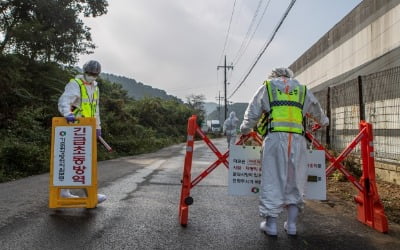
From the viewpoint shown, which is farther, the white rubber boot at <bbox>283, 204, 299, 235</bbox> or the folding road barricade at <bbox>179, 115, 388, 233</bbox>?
the folding road barricade at <bbox>179, 115, 388, 233</bbox>

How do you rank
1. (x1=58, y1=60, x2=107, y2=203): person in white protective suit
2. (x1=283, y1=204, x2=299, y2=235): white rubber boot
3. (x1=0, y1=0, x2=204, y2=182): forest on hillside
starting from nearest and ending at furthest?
(x1=283, y1=204, x2=299, y2=235): white rubber boot < (x1=58, y1=60, x2=107, y2=203): person in white protective suit < (x1=0, y1=0, x2=204, y2=182): forest on hillside

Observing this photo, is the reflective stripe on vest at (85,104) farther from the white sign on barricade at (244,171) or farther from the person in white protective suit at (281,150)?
the person in white protective suit at (281,150)

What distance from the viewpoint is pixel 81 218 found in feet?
16.4

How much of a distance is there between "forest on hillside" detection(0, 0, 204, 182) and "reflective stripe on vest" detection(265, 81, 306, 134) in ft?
23.2

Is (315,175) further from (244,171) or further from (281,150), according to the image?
(244,171)

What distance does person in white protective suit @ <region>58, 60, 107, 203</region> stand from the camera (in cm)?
561

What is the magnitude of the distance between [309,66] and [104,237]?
17022 millimetres

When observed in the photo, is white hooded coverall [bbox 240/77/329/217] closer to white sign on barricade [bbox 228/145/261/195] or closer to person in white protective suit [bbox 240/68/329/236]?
person in white protective suit [bbox 240/68/329/236]

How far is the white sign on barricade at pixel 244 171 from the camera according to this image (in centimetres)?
504

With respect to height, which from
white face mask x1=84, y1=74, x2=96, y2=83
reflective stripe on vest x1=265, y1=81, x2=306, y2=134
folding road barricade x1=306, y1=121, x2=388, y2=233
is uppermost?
white face mask x1=84, y1=74, x2=96, y2=83

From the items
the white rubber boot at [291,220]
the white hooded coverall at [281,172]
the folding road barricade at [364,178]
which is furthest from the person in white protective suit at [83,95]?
the white rubber boot at [291,220]

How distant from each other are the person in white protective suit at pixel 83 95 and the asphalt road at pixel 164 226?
0.65m

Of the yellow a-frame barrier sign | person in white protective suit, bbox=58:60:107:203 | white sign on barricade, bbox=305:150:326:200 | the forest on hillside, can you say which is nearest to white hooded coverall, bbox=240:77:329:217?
white sign on barricade, bbox=305:150:326:200

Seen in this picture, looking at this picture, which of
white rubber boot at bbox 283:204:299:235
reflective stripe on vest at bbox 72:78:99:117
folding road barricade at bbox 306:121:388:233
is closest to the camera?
white rubber boot at bbox 283:204:299:235
